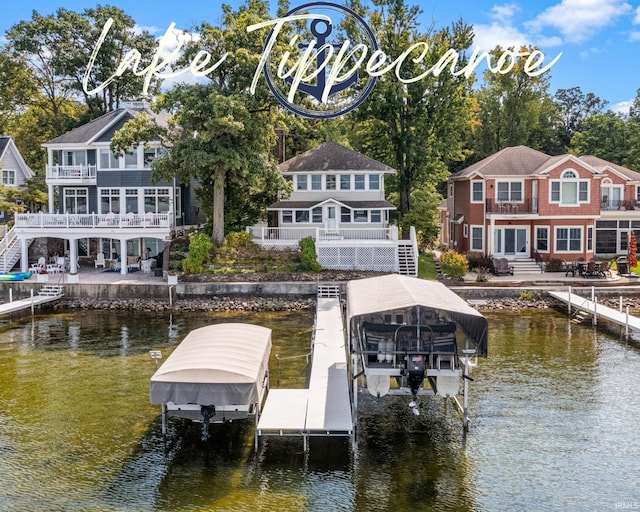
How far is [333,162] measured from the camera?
41.4 metres

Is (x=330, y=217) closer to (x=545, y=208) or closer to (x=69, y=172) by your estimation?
(x=545, y=208)

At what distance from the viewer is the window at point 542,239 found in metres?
38.7

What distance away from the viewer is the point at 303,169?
41.2 meters

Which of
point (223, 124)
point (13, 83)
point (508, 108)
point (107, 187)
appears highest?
point (13, 83)

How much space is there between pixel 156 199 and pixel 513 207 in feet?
71.4

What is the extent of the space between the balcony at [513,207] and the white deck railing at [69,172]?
24711mm

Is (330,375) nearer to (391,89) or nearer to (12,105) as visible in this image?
(391,89)

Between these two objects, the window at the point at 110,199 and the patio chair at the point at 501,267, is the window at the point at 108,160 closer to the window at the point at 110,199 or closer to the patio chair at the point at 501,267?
the window at the point at 110,199

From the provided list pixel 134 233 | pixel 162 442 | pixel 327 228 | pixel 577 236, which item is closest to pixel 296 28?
pixel 327 228

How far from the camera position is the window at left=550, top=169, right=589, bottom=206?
125 feet

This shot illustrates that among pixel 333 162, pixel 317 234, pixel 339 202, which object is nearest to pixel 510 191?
pixel 339 202

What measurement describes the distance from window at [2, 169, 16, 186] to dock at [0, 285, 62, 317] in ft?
69.7

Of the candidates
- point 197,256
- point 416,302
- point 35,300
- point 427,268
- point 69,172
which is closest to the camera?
point 416,302

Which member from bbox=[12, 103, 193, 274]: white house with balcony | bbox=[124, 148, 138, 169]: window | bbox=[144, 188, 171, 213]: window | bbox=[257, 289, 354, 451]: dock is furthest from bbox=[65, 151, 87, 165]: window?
bbox=[257, 289, 354, 451]: dock
